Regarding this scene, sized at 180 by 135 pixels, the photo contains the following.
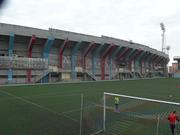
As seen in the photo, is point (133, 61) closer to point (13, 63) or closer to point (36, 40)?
point (36, 40)

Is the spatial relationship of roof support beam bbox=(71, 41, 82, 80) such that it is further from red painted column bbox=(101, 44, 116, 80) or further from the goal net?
the goal net

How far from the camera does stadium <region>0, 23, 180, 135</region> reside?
403 inches

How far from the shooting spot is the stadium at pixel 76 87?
10.2 metres

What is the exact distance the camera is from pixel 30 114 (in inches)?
546

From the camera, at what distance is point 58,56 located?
190 feet

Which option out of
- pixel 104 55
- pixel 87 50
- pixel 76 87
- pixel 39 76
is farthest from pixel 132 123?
pixel 104 55

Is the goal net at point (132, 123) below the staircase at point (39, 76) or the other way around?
below

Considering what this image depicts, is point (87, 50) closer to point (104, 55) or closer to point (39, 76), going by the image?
point (104, 55)

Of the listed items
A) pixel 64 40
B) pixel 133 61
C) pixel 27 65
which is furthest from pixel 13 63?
pixel 133 61

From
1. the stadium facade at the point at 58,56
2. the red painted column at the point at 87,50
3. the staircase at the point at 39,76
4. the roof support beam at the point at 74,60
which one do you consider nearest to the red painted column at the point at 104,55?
the stadium facade at the point at 58,56

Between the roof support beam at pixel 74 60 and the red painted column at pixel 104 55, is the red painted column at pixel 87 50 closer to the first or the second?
the roof support beam at pixel 74 60

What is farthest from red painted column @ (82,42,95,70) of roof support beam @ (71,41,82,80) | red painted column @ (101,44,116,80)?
red painted column @ (101,44,116,80)

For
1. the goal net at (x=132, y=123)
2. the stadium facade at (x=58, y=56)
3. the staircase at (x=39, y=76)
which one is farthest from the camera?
the staircase at (x=39, y=76)

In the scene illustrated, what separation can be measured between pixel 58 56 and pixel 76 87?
23.2m
